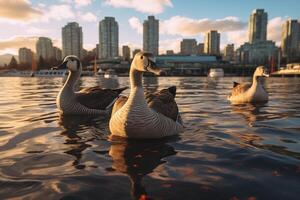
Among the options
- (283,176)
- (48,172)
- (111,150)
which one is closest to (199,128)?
(111,150)

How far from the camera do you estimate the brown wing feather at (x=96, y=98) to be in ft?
35.5

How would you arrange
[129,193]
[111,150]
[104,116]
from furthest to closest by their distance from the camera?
1. [104,116]
2. [111,150]
3. [129,193]

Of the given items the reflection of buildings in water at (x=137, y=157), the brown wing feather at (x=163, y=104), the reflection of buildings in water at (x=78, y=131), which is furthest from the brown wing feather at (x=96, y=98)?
the reflection of buildings in water at (x=137, y=157)

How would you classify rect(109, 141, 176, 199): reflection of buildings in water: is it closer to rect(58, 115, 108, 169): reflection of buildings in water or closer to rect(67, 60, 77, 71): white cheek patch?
rect(58, 115, 108, 169): reflection of buildings in water

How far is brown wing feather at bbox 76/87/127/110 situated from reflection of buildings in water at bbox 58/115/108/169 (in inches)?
23.9

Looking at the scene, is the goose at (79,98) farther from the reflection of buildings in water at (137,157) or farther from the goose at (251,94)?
the goose at (251,94)

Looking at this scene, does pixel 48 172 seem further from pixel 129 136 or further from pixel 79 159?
pixel 129 136

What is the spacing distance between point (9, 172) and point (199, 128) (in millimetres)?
Answer: 5025

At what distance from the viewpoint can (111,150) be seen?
5.95 metres

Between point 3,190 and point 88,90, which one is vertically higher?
point 88,90

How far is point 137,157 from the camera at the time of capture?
17.9 feet

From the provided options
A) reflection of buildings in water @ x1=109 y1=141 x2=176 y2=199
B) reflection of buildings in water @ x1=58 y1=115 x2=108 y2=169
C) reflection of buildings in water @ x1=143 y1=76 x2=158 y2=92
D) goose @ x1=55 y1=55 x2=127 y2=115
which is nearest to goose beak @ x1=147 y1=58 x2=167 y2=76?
reflection of buildings in water @ x1=109 y1=141 x2=176 y2=199

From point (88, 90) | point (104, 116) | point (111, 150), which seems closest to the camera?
point (111, 150)

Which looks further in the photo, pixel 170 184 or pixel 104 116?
pixel 104 116
